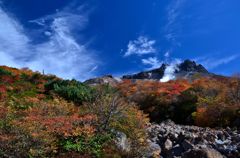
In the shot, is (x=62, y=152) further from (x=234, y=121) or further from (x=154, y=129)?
→ (x=234, y=121)

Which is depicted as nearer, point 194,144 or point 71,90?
point 194,144

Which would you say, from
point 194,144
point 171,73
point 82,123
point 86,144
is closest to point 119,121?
point 82,123

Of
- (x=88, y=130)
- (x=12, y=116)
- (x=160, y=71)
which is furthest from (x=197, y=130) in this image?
(x=160, y=71)

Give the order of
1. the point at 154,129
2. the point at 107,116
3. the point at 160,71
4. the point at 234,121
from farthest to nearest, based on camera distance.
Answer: the point at 160,71 < the point at 234,121 < the point at 154,129 < the point at 107,116

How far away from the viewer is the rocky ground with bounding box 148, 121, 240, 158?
62.9 ft

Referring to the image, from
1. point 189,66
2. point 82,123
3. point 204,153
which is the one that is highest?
point 189,66

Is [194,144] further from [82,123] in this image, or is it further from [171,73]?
[171,73]

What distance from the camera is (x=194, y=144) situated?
21656mm

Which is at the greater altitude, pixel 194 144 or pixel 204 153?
pixel 194 144

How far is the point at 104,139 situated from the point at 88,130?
1.00 meters

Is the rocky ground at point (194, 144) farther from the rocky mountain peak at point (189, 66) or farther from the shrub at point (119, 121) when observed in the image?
the rocky mountain peak at point (189, 66)

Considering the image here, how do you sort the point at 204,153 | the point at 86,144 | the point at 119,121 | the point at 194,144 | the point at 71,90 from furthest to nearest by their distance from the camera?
1. the point at 71,90
2. the point at 194,144
3. the point at 119,121
4. the point at 86,144
5. the point at 204,153

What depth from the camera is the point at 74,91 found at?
105 feet

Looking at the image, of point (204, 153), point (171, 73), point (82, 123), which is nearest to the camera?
point (204, 153)
